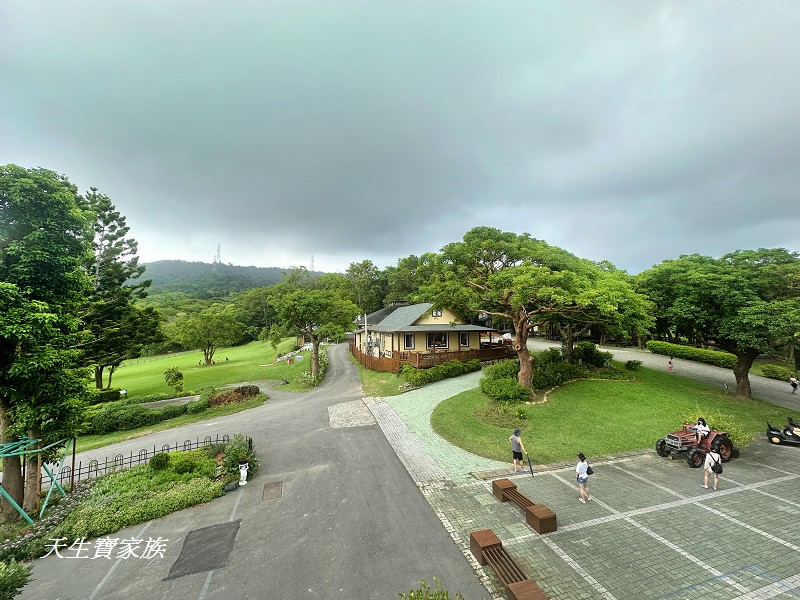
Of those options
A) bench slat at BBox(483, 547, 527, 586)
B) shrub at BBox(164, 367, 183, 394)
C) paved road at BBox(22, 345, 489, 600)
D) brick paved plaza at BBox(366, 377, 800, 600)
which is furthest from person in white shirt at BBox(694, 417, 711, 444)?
shrub at BBox(164, 367, 183, 394)

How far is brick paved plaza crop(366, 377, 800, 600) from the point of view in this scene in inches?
249

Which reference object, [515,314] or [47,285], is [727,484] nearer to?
[515,314]

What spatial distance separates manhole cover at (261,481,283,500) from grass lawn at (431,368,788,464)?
712 cm

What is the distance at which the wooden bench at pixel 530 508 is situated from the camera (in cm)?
783

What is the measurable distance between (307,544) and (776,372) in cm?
3484

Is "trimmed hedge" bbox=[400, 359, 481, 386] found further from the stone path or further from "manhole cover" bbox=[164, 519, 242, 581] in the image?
"manhole cover" bbox=[164, 519, 242, 581]

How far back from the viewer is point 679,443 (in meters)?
11.7

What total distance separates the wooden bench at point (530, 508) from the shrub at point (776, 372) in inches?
1124

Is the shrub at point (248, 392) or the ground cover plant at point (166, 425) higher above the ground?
the shrub at point (248, 392)

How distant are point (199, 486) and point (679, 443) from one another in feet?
56.7

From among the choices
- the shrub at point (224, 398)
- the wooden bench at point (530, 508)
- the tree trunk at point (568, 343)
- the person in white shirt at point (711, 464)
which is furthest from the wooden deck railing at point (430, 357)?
the person in white shirt at point (711, 464)

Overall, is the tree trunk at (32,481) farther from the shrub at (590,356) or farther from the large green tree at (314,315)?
the shrub at (590,356)

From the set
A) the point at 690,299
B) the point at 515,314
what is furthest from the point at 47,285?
the point at 690,299

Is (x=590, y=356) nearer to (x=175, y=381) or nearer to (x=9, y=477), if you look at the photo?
(x=9, y=477)
